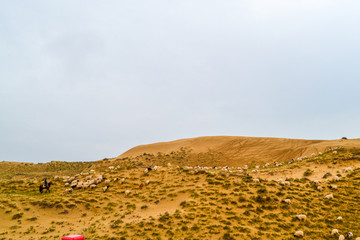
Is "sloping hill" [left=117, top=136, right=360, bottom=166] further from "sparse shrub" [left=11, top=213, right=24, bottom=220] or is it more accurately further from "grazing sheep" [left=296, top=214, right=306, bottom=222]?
"sparse shrub" [left=11, top=213, right=24, bottom=220]

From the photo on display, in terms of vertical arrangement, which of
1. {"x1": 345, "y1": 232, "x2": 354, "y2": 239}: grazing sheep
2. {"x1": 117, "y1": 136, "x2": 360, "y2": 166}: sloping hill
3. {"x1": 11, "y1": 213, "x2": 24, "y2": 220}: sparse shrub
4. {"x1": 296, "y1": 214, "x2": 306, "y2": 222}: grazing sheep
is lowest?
{"x1": 345, "y1": 232, "x2": 354, "y2": 239}: grazing sheep

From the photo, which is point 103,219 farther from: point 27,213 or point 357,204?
point 357,204

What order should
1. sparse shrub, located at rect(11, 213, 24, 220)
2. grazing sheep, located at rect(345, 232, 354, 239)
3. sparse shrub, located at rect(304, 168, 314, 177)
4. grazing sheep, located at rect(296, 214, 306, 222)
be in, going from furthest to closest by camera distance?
sparse shrub, located at rect(304, 168, 314, 177), sparse shrub, located at rect(11, 213, 24, 220), grazing sheep, located at rect(296, 214, 306, 222), grazing sheep, located at rect(345, 232, 354, 239)

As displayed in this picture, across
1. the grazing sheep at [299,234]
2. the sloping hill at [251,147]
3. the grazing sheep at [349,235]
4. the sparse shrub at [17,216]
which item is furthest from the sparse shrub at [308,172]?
the sparse shrub at [17,216]

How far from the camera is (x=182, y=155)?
46562 mm

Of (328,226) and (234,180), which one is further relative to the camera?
(234,180)

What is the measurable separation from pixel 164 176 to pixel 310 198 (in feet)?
47.1

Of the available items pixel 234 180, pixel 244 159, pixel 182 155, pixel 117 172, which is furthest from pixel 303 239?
pixel 182 155

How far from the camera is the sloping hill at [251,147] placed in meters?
38.3

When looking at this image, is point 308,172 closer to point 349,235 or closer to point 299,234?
point 349,235

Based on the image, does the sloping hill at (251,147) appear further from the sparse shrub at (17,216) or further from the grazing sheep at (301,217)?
the sparse shrub at (17,216)

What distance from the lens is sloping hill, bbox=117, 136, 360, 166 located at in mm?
38344

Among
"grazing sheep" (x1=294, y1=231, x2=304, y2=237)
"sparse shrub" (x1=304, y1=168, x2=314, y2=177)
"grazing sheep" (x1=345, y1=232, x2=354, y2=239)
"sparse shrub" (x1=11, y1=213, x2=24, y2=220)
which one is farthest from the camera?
"sparse shrub" (x1=304, y1=168, x2=314, y2=177)

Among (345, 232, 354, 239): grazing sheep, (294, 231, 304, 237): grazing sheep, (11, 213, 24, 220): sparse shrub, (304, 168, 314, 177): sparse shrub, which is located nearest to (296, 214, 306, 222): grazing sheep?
(294, 231, 304, 237): grazing sheep
